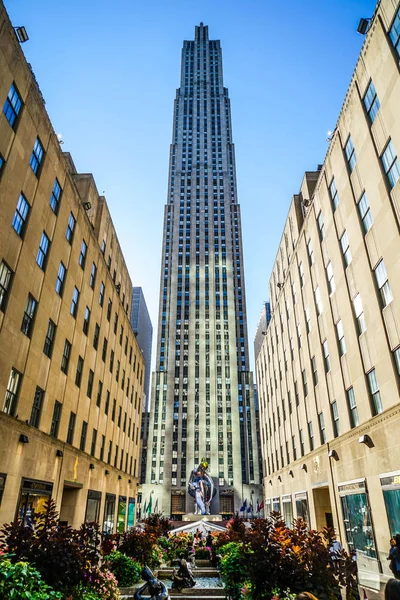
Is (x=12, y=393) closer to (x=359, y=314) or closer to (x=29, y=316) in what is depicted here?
(x=29, y=316)

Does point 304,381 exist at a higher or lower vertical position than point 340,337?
higher

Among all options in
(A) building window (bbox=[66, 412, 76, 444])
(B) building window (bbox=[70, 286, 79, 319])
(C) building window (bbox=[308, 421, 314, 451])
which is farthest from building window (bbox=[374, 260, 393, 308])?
(A) building window (bbox=[66, 412, 76, 444])

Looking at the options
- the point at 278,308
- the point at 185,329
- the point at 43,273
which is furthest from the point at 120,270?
the point at 185,329

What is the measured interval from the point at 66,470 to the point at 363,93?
1099 inches

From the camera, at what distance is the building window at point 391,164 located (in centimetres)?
1842

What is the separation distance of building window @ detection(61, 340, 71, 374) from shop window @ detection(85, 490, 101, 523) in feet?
35.3

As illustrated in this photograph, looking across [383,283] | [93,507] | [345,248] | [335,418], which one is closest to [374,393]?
[383,283]

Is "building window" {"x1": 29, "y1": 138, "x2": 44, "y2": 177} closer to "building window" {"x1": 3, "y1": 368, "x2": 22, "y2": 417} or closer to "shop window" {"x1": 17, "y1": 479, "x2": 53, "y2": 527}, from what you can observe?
"building window" {"x1": 3, "y1": 368, "x2": 22, "y2": 417}

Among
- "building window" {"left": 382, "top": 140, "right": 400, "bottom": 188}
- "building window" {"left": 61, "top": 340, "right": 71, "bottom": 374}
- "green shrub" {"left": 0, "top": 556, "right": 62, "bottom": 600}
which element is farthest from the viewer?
"building window" {"left": 61, "top": 340, "right": 71, "bottom": 374}

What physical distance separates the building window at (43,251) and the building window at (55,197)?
224 cm

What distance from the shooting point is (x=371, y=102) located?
21219 mm

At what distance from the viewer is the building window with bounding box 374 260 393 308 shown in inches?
763

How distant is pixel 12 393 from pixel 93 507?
17.3m

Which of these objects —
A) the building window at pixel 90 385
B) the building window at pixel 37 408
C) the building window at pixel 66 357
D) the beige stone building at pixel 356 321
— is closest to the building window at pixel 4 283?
the building window at pixel 37 408
